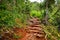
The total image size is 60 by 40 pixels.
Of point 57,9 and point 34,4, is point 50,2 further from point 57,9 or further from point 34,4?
point 34,4

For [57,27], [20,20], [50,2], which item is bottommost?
[57,27]

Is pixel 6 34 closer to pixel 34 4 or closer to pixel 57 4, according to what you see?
pixel 57 4

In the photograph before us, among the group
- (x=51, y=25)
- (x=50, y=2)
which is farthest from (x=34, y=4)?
(x=51, y=25)

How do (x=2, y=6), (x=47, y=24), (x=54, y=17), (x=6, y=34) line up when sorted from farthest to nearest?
(x=54, y=17)
(x=47, y=24)
(x=2, y=6)
(x=6, y=34)

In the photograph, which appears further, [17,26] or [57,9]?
[57,9]

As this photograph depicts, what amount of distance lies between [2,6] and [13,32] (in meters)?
1.21

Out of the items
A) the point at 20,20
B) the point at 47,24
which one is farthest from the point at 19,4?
the point at 47,24

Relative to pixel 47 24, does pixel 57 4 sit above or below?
above

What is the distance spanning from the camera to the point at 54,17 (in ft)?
31.8

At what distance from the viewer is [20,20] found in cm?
834

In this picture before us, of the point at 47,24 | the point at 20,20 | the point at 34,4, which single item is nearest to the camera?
the point at 20,20

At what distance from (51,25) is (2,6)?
3.18m

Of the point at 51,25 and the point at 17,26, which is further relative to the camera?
the point at 51,25

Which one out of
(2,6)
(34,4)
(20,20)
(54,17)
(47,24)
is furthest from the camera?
(34,4)
